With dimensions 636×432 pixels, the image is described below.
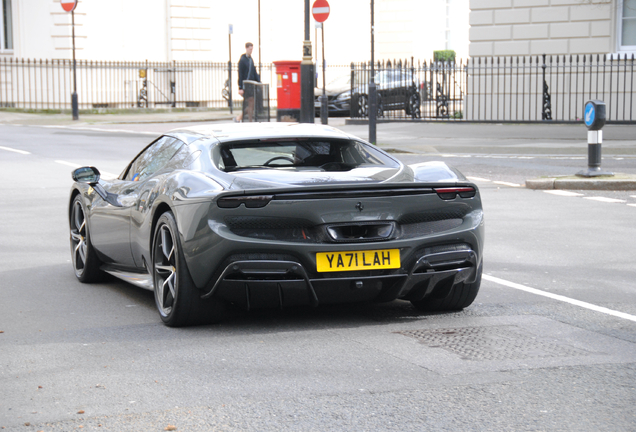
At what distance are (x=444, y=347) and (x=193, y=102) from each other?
32.8 meters

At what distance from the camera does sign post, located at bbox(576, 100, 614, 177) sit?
1330 centimetres

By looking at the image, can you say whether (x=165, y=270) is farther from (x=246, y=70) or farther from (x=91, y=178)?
(x=246, y=70)

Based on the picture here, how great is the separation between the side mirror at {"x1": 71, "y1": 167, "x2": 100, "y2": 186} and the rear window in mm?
1257

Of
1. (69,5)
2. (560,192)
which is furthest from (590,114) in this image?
(69,5)

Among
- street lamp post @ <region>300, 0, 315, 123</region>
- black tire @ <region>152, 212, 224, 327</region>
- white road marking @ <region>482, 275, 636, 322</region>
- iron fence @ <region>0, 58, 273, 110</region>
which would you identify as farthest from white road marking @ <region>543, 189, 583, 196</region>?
iron fence @ <region>0, 58, 273, 110</region>

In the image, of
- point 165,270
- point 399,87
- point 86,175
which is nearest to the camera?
point 165,270

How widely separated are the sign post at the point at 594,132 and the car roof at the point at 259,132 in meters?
7.49

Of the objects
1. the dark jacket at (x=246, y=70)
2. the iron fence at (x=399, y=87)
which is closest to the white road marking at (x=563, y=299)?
the iron fence at (x=399, y=87)

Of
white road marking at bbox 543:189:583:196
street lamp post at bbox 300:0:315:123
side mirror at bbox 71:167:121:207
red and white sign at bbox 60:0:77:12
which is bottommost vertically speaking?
white road marking at bbox 543:189:583:196

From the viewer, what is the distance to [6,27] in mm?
34656

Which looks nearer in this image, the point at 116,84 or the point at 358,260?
the point at 358,260

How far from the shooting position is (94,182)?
7301 mm

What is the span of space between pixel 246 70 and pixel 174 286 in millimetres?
19790

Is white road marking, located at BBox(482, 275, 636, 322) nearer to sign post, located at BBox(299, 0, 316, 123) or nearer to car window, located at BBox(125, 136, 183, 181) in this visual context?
car window, located at BBox(125, 136, 183, 181)
